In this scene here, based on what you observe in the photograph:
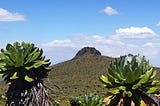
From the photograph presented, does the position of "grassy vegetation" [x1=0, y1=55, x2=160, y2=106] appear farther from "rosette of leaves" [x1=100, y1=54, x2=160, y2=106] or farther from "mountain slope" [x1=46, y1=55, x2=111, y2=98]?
"rosette of leaves" [x1=100, y1=54, x2=160, y2=106]

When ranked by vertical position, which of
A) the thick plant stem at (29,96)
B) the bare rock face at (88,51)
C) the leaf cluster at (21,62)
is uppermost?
the bare rock face at (88,51)

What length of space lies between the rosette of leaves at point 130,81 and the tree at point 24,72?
4.13 m

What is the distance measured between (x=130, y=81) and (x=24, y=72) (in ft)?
16.1

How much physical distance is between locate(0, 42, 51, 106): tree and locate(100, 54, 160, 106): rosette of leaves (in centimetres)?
413

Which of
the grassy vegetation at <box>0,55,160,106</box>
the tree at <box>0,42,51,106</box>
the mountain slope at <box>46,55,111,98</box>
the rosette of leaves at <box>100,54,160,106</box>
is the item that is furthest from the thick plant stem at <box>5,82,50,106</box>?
the mountain slope at <box>46,55,111,98</box>

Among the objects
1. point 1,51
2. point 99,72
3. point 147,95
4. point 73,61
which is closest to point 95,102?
point 1,51

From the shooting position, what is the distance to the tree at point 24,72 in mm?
14453

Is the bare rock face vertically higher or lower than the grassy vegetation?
higher

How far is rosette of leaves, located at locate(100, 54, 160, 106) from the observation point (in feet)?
34.8

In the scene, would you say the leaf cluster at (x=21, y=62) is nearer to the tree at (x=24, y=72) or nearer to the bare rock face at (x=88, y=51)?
the tree at (x=24, y=72)

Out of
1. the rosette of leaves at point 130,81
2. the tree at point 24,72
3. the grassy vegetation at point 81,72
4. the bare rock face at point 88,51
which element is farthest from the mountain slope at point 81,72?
the rosette of leaves at point 130,81

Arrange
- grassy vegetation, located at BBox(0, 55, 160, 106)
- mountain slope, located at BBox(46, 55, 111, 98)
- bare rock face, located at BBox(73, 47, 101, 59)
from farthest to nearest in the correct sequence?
bare rock face, located at BBox(73, 47, 101, 59) → mountain slope, located at BBox(46, 55, 111, 98) → grassy vegetation, located at BBox(0, 55, 160, 106)

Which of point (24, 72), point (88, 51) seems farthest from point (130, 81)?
point (88, 51)

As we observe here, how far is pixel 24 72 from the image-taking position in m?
14.7
